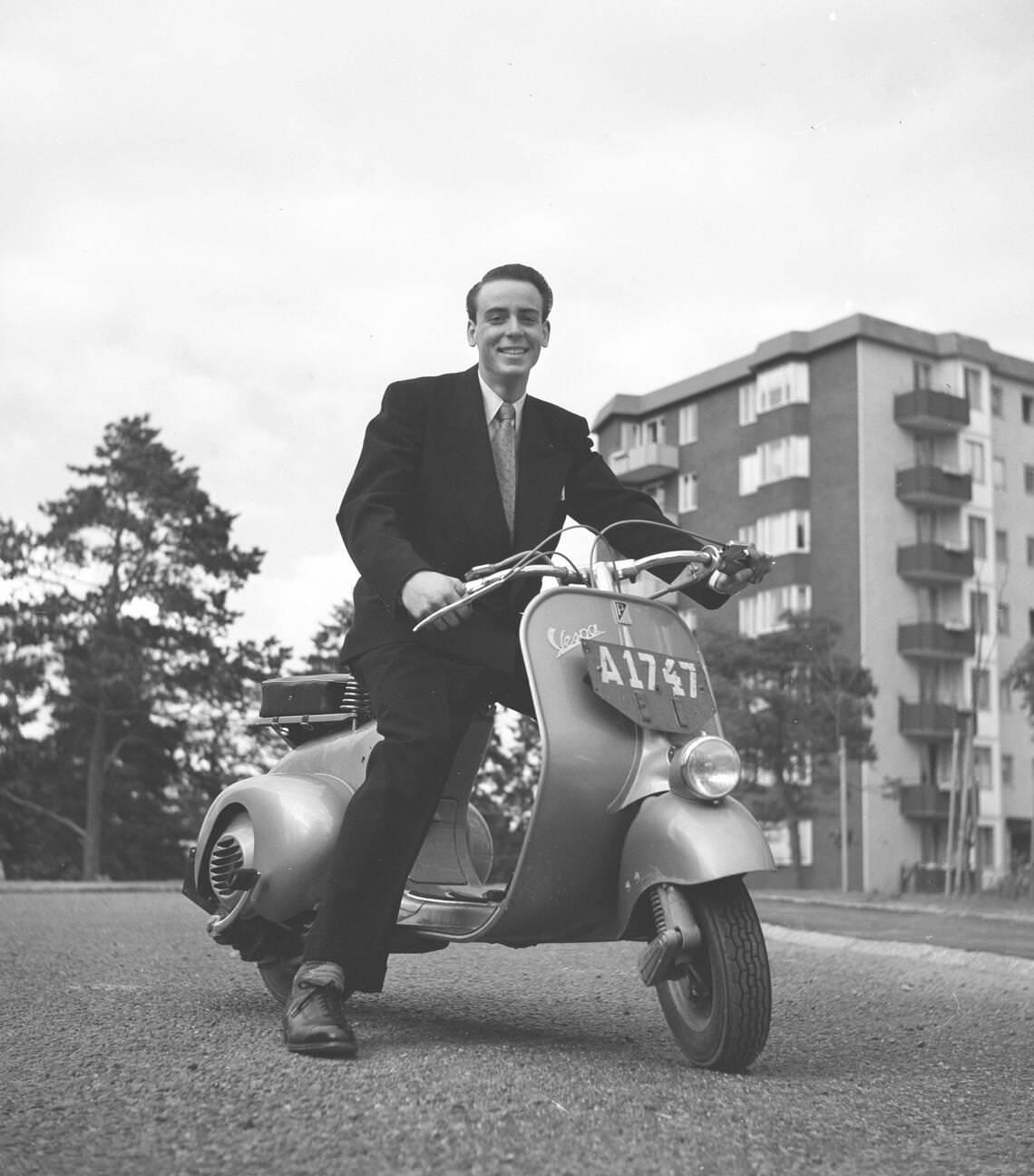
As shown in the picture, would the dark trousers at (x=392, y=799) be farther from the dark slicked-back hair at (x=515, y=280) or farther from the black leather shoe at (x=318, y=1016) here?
the dark slicked-back hair at (x=515, y=280)

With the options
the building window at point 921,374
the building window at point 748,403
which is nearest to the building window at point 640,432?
the building window at point 748,403

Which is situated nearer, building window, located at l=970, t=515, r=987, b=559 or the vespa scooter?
the vespa scooter

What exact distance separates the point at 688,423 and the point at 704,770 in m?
58.3

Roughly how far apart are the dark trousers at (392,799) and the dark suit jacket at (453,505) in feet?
0.27

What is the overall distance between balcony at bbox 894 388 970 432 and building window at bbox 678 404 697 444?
26.9 ft

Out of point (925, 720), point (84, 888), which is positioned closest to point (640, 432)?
point (925, 720)

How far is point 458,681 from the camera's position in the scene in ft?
15.1

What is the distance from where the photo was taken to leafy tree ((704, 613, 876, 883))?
41.5 metres

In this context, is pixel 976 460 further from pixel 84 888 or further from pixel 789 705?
pixel 84 888

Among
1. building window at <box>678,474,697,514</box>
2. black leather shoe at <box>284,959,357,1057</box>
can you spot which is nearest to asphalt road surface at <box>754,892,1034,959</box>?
black leather shoe at <box>284,959,357,1057</box>

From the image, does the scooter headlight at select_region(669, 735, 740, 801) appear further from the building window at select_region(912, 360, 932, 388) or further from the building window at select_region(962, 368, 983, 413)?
the building window at select_region(962, 368, 983, 413)

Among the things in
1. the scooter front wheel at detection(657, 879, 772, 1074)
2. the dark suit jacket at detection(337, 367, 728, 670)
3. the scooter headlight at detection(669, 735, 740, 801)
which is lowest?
the scooter front wheel at detection(657, 879, 772, 1074)

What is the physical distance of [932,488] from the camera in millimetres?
55250

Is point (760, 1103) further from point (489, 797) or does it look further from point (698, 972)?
point (489, 797)
